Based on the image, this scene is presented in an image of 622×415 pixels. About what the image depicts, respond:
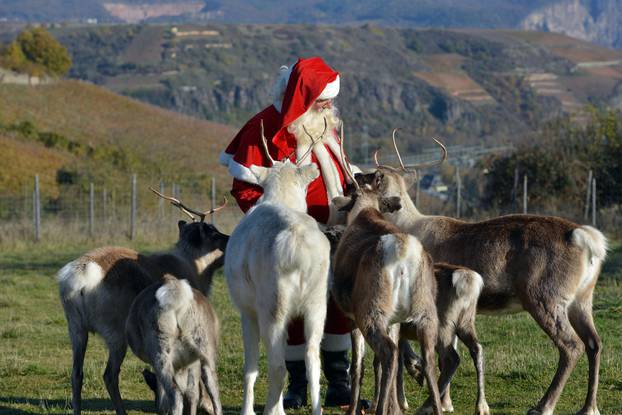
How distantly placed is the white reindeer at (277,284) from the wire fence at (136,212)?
13279 millimetres

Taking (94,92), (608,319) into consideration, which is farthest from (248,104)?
(608,319)

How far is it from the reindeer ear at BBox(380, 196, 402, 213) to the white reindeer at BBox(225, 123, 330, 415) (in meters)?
1.31

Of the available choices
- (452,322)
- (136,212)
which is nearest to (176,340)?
(452,322)

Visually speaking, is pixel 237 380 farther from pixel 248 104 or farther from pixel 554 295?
pixel 248 104

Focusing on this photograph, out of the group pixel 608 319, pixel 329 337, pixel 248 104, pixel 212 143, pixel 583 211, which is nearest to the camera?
pixel 329 337

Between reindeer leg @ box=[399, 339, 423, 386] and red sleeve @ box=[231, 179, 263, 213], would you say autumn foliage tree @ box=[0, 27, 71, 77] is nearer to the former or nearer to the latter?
red sleeve @ box=[231, 179, 263, 213]

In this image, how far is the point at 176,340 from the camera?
300 inches

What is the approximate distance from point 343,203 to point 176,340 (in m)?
1.86

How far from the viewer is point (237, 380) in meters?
10.0

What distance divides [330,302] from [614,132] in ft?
78.2

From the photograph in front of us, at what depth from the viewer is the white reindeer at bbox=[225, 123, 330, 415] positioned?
7.35 metres

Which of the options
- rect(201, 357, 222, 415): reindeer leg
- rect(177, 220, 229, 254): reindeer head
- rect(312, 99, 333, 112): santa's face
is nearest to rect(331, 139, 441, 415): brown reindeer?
rect(201, 357, 222, 415): reindeer leg

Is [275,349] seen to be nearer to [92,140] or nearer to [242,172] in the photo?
[242,172]

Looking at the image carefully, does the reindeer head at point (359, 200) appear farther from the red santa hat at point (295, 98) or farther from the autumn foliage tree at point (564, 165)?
the autumn foliage tree at point (564, 165)
